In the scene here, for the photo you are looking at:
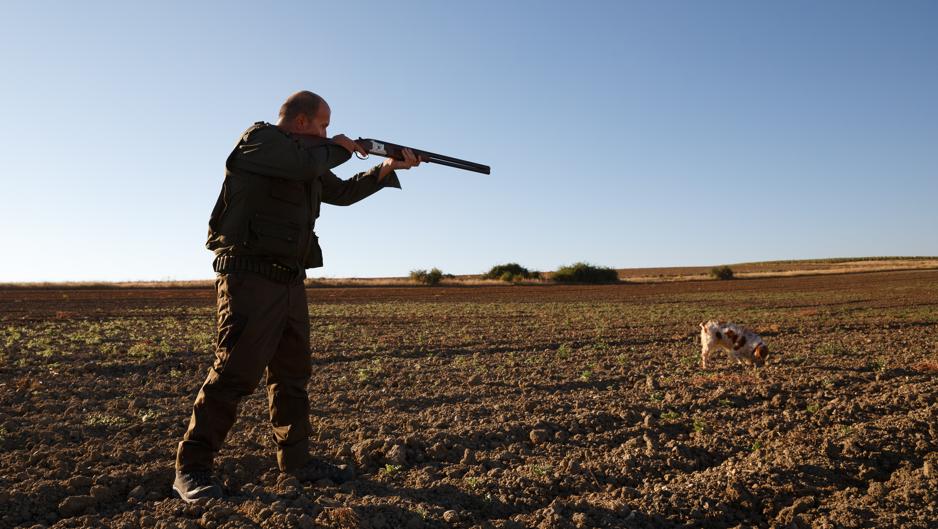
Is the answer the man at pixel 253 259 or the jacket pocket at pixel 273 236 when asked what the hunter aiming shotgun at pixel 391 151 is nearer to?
the man at pixel 253 259

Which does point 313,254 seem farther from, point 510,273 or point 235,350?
point 510,273

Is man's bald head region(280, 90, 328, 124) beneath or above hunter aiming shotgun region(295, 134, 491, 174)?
above

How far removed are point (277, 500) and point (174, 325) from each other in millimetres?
14986

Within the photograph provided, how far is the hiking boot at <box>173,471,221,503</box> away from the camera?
163 inches

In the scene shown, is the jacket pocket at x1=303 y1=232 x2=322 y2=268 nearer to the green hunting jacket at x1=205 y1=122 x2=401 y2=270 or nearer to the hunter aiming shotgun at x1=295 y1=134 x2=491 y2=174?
the green hunting jacket at x1=205 y1=122 x2=401 y2=270

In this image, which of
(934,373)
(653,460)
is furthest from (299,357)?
(934,373)

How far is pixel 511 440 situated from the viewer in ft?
18.6

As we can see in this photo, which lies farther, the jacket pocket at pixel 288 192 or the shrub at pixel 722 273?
the shrub at pixel 722 273

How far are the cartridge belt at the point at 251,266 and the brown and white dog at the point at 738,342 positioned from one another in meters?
7.32

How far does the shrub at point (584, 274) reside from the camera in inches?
2371

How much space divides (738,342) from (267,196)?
7692 millimetres

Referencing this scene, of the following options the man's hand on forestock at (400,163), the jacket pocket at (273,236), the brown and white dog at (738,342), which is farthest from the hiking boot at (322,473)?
the brown and white dog at (738,342)

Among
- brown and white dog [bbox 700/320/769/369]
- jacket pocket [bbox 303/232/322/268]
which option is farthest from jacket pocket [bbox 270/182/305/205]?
brown and white dog [bbox 700/320/769/369]

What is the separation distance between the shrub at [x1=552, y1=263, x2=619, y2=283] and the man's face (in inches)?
2216
